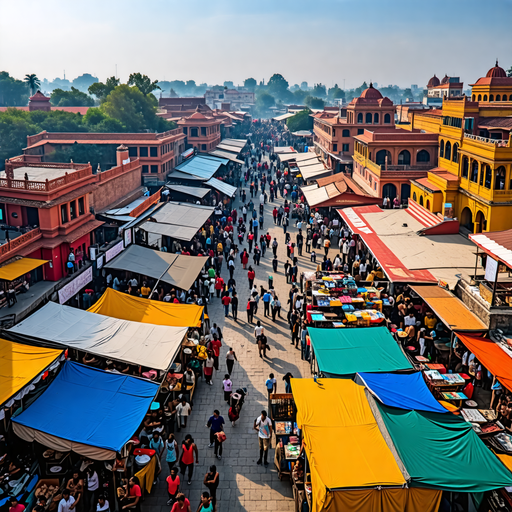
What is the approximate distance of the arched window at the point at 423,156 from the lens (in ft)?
107

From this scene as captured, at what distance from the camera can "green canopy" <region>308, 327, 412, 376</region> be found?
41.1ft

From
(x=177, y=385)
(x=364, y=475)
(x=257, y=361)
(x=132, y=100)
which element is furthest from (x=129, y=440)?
(x=132, y=100)

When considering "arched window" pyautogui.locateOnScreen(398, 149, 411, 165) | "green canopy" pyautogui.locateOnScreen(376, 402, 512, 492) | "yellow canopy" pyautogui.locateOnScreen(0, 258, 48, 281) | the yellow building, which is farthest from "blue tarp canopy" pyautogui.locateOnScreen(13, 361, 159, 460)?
"arched window" pyautogui.locateOnScreen(398, 149, 411, 165)

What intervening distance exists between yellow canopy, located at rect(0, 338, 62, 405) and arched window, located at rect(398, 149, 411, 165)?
86.5 feet

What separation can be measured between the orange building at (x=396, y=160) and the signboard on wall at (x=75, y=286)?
60.6ft

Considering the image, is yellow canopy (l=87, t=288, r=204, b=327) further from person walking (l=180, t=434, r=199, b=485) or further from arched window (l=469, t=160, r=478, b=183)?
arched window (l=469, t=160, r=478, b=183)

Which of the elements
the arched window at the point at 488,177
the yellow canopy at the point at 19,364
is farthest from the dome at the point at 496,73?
the yellow canopy at the point at 19,364

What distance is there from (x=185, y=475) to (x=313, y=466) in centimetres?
330

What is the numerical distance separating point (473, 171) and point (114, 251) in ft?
51.3

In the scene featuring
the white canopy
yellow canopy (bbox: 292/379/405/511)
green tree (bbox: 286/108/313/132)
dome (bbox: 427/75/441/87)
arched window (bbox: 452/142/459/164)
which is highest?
dome (bbox: 427/75/441/87)

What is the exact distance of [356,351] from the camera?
13.3 meters

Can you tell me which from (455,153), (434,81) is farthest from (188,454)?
(434,81)

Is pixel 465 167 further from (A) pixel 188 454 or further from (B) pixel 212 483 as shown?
(B) pixel 212 483

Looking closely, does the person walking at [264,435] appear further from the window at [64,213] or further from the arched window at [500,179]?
the arched window at [500,179]
